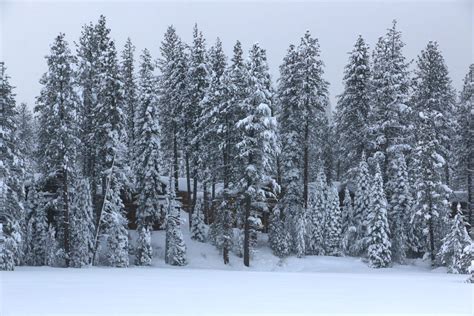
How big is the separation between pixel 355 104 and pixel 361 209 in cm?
1021

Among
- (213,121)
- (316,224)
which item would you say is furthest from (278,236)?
(213,121)

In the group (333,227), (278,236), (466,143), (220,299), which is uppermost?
(466,143)

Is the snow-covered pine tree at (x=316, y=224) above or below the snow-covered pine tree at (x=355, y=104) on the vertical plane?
below

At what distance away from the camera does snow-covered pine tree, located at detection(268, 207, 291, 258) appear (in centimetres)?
4016

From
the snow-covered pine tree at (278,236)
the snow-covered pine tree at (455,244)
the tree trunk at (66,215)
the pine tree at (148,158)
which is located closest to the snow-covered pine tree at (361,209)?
the snow-covered pine tree at (278,236)

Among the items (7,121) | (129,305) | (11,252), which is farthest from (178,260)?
(129,305)

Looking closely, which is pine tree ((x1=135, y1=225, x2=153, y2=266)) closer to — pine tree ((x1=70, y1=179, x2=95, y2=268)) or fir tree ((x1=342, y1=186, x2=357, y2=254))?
pine tree ((x1=70, y1=179, x2=95, y2=268))

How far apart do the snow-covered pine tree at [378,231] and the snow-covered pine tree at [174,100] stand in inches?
692

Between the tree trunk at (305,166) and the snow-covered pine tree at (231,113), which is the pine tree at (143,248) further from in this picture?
the tree trunk at (305,166)

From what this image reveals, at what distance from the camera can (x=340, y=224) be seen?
42625 millimetres

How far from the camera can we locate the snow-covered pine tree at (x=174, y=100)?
155 feet

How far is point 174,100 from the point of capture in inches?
1870

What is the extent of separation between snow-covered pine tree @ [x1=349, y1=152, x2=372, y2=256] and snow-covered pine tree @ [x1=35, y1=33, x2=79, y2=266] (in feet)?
76.2

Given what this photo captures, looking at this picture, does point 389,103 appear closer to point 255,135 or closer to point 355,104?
point 355,104
